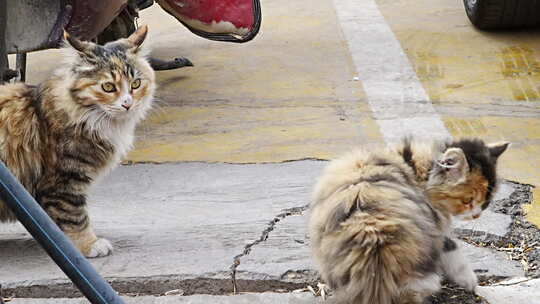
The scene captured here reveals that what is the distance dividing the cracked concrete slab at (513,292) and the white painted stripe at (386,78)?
2110mm

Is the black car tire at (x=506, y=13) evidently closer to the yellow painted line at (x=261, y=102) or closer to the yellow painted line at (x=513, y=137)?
the yellow painted line at (x=261, y=102)

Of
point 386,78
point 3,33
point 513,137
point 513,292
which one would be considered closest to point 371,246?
point 513,292

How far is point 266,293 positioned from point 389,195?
781 mm

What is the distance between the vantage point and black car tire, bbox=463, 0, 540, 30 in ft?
27.0

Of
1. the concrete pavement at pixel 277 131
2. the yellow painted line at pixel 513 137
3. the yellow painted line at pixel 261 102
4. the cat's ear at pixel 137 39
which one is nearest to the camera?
the concrete pavement at pixel 277 131

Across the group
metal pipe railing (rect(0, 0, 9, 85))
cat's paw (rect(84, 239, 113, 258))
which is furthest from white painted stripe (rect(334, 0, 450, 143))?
metal pipe railing (rect(0, 0, 9, 85))

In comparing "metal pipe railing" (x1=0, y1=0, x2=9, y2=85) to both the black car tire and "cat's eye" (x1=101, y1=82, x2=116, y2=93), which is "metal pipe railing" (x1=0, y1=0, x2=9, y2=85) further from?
the black car tire

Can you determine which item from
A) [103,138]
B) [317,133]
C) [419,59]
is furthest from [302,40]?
[103,138]

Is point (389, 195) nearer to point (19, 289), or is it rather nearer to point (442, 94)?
point (19, 289)

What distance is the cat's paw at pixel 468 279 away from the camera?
3.64m

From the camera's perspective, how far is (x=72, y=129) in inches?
167

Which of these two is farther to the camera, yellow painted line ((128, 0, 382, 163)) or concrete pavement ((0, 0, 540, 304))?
yellow painted line ((128, 0, 382, 163))

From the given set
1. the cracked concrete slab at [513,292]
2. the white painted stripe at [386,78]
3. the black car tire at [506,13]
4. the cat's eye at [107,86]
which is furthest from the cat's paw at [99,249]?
the black car tire at [506,13]

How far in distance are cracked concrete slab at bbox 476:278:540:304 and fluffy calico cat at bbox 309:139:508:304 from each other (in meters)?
0.09
